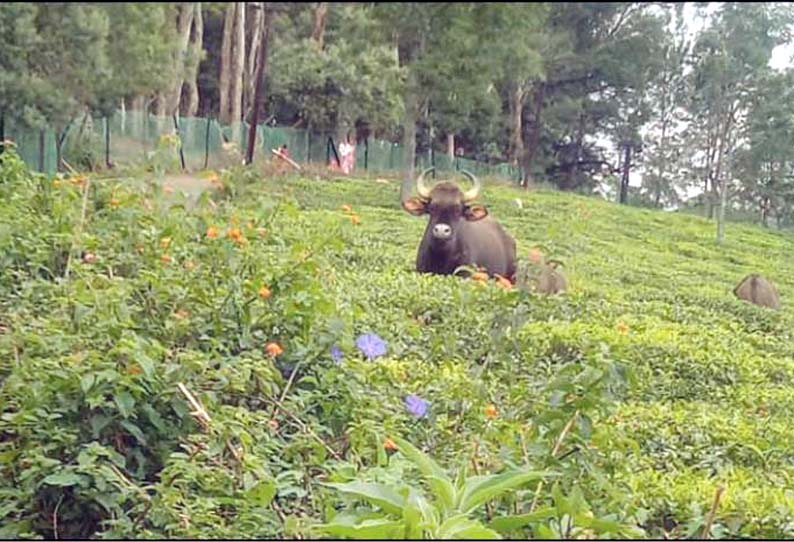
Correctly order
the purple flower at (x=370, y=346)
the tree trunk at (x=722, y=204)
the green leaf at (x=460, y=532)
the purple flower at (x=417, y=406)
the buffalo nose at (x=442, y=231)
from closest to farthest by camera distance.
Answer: the green leaf at (x=460, y=532)
the purple flower at (x=417, y=406)
the purple flower at (x=370, y=346)
the tree trunk at (x=722, y=204)
the buffalo nose at (x=442, y=231)

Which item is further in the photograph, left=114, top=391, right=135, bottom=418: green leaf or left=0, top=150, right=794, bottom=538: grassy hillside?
left=114, top=391, right=135, bottom=418: green leaf

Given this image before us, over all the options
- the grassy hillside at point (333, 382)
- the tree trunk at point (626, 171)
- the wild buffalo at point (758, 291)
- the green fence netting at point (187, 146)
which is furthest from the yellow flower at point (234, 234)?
the wild buffalo at point (758, 291)

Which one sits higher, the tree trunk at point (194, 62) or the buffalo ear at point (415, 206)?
the tree trunk at point (194, 62)

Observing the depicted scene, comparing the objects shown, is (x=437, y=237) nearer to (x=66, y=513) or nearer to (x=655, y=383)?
(x=655, y=383)

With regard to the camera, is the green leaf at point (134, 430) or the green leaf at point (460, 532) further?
the green leaf at point (134, 430)

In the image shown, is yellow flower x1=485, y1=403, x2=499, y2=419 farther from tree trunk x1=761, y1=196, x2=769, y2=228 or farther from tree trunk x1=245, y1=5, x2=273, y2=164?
tree trunk x1=761, y1=196, x2=769, y2=228

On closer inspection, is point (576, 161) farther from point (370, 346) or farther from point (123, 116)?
point (123, 116)

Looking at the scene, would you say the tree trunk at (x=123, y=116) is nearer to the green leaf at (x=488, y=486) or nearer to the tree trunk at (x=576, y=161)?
the green leaf at (x=488, y=486)

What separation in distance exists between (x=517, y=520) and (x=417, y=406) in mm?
568

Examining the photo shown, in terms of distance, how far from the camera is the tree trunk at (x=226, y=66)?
Result: 124cm

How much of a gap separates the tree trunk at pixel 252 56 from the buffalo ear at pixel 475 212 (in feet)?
4.93

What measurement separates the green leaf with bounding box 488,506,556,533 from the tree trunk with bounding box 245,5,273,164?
0.67m

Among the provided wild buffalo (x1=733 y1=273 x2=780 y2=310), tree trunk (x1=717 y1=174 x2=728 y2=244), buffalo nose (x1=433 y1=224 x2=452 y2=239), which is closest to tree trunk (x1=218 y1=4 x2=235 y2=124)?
tree trunk (x1=717 y1=174 x2=728 y2=244)

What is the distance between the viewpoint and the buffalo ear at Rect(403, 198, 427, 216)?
2.99 m
